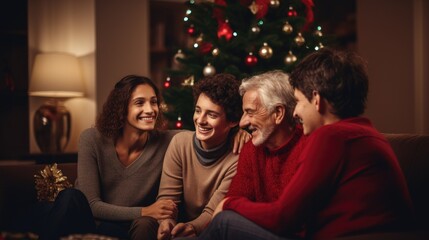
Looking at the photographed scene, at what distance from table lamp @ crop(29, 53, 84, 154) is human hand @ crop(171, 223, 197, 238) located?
7.27 ft

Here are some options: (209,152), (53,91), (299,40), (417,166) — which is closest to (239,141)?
(209,152)

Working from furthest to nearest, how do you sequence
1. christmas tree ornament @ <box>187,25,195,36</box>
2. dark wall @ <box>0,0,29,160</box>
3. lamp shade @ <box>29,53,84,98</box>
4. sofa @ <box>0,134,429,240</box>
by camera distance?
dark wall @ <box>0,0,29,160</box>, lamp shade @ <box>29,53,84,98</box>, christmas tree ornament @ <box>187,25,195,36</box>, sofa @ <box>0,134,429,240</box>

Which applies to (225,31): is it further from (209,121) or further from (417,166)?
(417,166)

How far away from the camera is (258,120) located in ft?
6.54

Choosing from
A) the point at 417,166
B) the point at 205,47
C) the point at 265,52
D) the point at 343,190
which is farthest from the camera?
the point at 205,47

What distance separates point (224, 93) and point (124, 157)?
64 centimetres

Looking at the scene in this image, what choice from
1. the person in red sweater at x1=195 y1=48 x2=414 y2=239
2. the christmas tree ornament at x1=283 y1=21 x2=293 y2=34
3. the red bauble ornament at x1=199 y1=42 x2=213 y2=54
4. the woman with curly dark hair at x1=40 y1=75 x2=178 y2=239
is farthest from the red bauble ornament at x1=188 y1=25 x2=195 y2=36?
the person in red sweater at x1=195 y1=48 x2=414 y2=239

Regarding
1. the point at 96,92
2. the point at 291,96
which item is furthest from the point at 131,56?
the point at 291,96

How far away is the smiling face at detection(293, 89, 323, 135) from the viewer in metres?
1.59

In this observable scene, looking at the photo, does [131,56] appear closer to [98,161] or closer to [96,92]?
[96,92]

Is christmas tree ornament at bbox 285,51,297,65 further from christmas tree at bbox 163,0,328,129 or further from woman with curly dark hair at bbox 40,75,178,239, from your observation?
woman with curly dark hair at bbox 40,75,178,239

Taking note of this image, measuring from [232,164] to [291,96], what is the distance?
0.41m

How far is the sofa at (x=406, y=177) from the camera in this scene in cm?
184

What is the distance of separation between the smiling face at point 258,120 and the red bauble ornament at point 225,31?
3.64ft
